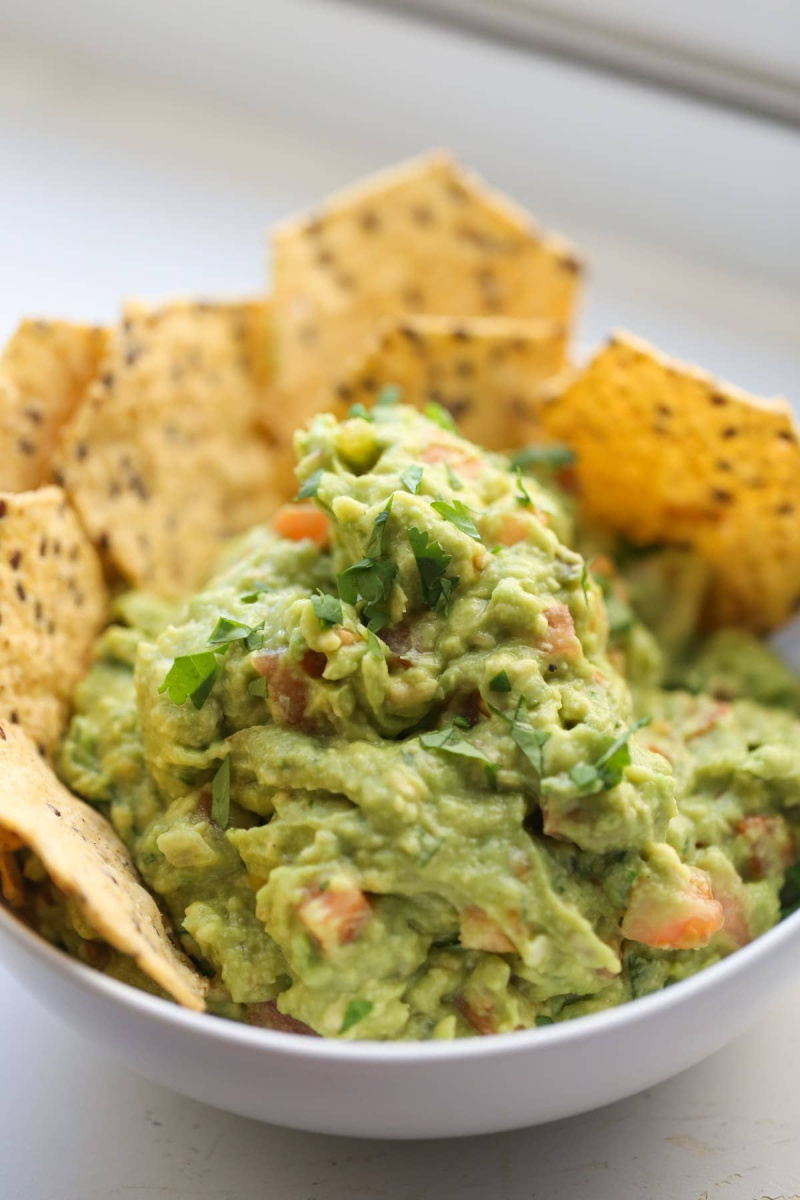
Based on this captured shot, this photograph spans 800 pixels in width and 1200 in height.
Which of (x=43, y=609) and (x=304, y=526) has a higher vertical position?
(x=304, y=526)

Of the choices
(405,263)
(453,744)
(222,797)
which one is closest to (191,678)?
(222,797)

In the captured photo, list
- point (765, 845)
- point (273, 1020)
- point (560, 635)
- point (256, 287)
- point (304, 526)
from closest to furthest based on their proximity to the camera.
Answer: point (273, 1020) → point (560, 635) → point (765, 845) → point (304, 526) → point (256, 287)

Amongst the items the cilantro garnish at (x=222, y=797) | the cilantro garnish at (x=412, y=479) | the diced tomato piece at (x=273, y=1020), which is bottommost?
the diced tomato piece at (x=273, y=1020)

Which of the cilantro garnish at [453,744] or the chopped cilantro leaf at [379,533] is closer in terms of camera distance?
the cilantro garnish at [453,744]

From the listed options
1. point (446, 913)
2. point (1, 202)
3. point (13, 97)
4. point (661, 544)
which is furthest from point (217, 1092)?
point (13, 97)

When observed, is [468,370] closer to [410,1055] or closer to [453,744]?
[453,744]

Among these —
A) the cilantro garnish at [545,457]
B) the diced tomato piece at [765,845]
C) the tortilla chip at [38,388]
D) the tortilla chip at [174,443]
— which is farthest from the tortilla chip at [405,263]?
the diced tomato piece at [765,845]

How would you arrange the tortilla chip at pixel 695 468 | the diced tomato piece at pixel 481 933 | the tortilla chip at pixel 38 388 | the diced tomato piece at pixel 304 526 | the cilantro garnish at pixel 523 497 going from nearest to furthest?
the diced tomato piece at pixel 481 933
the cilantro garnish at pixel 523 497
the diced tomato piece at pixel 304 526
the tortilla chip at pixel 38 388
the tortilla chip at pixel 695 468

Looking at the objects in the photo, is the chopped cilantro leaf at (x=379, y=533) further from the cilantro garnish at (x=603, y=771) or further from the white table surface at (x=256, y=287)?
the white table surface at (x=256, y=287)
